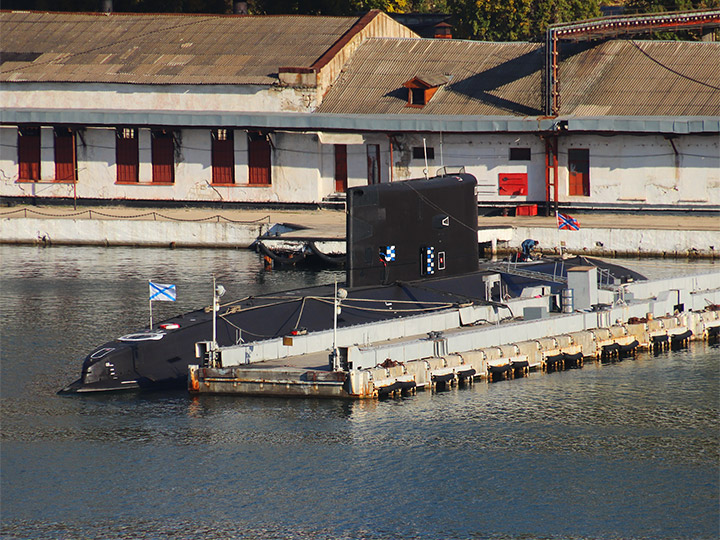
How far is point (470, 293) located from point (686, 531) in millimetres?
16293

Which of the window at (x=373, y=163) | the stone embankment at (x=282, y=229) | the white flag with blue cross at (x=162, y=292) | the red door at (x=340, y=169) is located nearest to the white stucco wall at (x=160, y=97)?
the red door at (x=340, y=169)

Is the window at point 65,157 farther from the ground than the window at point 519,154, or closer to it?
farther from the ground

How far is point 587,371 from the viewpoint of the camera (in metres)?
39.6

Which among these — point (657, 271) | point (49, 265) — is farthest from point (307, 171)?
point (657, 271)

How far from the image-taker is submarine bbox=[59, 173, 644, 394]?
36000mm

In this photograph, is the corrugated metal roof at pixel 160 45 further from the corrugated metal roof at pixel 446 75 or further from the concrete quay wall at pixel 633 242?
the concrete quay wall at pixel 633 242

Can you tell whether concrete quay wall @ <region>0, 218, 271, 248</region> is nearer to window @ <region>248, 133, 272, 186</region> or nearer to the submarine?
window @ <region>248, 133, 272, 186</region>

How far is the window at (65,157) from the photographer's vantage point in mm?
74750

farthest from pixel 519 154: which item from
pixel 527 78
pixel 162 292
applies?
pixel 162 292

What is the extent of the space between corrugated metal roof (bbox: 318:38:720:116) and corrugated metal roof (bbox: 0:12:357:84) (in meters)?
3.42

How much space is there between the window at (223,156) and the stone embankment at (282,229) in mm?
1951

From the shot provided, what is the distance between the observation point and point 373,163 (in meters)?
71.2

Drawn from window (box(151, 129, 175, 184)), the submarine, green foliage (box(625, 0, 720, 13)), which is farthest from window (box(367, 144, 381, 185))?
the submarine

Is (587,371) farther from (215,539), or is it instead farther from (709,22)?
(709,22)
